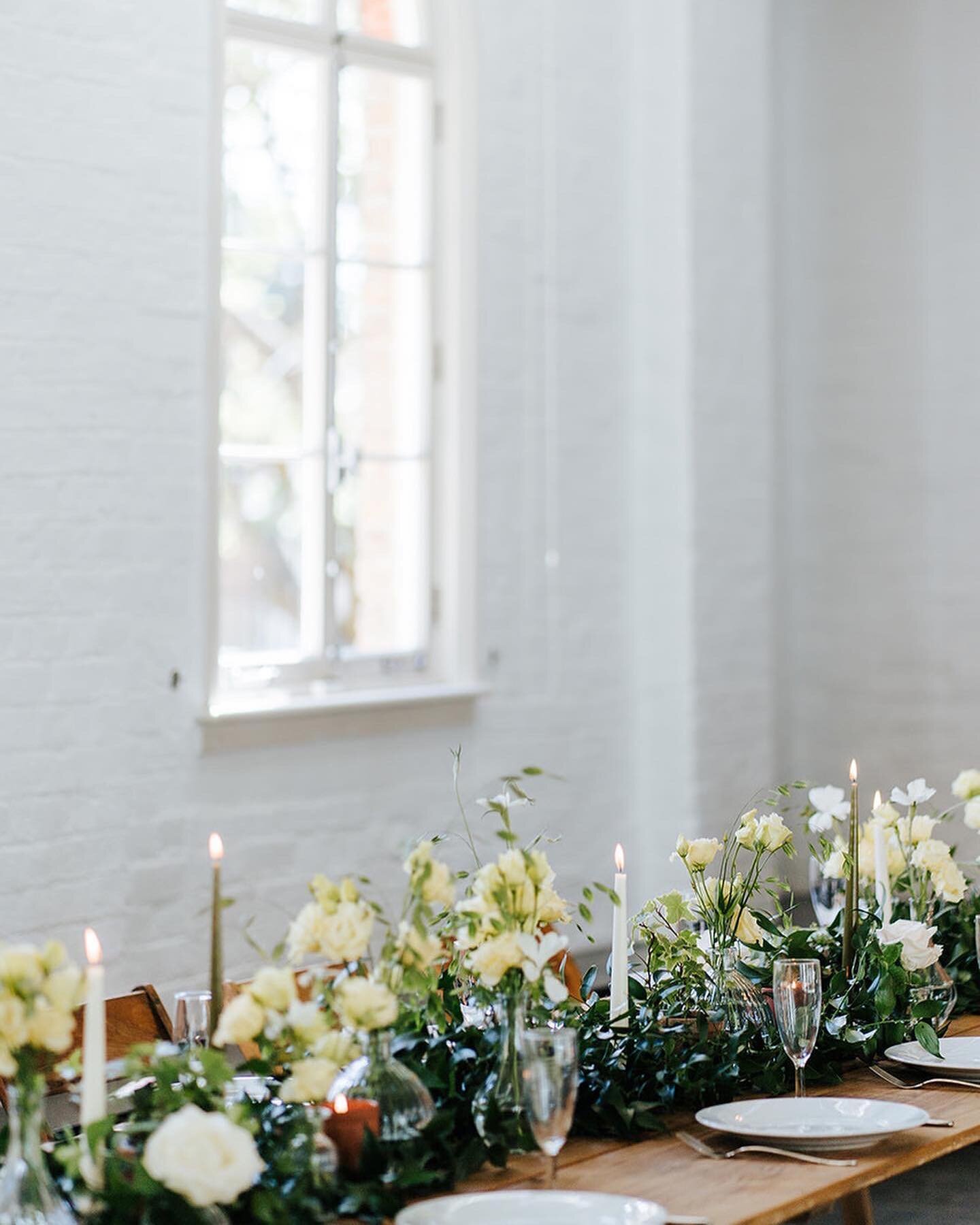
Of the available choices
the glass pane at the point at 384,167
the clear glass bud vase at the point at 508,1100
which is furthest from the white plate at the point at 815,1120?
the glass pane at the point at 384,167

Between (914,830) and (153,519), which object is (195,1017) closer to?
(914,830)

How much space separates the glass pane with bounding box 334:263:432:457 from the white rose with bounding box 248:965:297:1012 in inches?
160

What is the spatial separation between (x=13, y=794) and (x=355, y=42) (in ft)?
9.16

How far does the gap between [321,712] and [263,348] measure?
1.23 metres

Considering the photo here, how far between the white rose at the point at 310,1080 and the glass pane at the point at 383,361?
410 cm

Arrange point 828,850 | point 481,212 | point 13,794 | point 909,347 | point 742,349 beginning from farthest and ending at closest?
point 909,347, point 742,349, point 481,212, point 13,794, point 828,850

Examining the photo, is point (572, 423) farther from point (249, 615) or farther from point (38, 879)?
point (38, 879)

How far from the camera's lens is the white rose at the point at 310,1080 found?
1897mm

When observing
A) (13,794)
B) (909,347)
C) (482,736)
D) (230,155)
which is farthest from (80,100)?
(909,347)

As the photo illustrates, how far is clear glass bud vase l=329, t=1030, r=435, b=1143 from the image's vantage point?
2041mm

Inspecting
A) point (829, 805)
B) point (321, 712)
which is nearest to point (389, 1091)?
point (829, 805)

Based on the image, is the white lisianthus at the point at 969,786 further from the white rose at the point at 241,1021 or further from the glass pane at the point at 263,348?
the glass pane at the point at 263,348

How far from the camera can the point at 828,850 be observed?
295 centimetres

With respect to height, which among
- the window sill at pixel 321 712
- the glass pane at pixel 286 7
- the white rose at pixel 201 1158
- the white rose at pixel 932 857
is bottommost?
the white rose at pixel 201 1158
